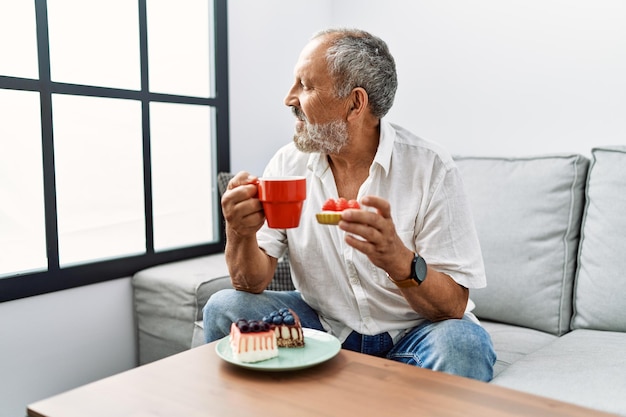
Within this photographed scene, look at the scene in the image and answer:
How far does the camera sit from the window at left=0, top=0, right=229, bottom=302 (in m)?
1.82

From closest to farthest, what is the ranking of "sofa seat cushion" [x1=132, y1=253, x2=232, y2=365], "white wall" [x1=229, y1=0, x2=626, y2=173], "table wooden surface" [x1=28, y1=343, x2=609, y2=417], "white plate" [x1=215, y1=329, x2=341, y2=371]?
"table wooden surface" [x1=28, y1=343, x2=609, y2=417] < "white plate" [x1=215, y1=329, x2=341, y2=371] < "sofa seat cushion" [x1=132, y1=253, x2=232, y2=365] < "white wall" [x1=229, y1=0, x2=626, y2=173]

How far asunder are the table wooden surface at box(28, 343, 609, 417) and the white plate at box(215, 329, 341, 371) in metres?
0.02

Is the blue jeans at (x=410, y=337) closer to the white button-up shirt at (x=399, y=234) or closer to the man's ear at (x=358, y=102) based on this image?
the white button-up shirt at (x=399, y=234)

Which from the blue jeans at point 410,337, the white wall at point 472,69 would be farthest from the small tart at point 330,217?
the white wall at point 472,69

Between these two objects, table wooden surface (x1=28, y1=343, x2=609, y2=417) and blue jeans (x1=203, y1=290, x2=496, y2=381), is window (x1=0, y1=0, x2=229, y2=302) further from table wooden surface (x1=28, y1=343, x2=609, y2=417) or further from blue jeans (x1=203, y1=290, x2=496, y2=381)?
table wooden surface (x1=28, y1=343, x2=609, y2=417)

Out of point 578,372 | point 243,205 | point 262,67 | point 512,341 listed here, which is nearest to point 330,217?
point 243,205

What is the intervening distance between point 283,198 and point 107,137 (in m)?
1.20

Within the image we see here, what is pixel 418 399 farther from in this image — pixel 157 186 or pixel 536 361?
pixel 157 186

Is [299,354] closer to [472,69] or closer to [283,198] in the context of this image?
[283,198]

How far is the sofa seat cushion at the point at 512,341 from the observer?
5.27ft

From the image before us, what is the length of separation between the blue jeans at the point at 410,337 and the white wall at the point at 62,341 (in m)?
0.73

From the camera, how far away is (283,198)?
3.72 ft

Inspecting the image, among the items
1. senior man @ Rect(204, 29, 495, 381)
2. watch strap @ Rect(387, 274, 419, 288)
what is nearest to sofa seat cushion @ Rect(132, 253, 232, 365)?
senior man @ Rect(204, 29, 495, 381)

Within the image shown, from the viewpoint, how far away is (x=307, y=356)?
1.12 meters
